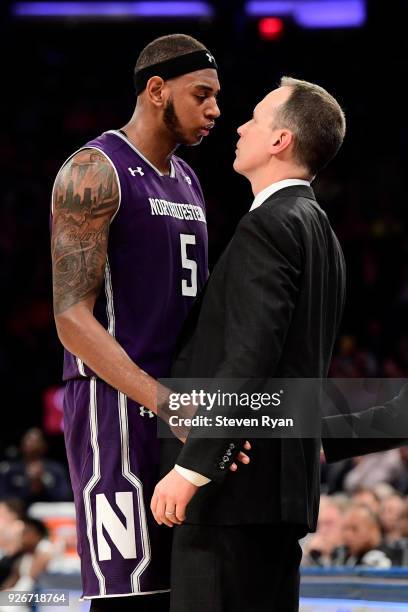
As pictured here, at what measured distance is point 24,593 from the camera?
3768 millimetres

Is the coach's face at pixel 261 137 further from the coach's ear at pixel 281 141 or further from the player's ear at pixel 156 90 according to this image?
the player's ear at pixel 156 90

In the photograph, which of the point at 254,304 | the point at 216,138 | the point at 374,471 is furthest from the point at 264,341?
the point at 216,138

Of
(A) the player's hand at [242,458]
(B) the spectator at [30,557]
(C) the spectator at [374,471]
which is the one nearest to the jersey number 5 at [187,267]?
(A) the player's hand at [242,458]

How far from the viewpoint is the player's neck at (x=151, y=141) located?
3.17m

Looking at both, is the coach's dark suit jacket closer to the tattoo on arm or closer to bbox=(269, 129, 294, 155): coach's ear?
bbox=(269, 129, 294, 155): coach's ear

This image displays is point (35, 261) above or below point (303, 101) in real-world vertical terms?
above

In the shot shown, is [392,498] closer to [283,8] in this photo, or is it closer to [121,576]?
[121,576]

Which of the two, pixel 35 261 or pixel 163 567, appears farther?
pixel 35 261

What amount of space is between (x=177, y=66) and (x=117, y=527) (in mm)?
1377

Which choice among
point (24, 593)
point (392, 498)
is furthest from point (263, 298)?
point (392, 498)

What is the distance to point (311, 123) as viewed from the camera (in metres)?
2.85

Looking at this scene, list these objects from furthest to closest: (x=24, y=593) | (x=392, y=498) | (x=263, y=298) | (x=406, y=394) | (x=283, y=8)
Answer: (x=283, y=8)
(x=392, y=498)
(x=24, y=593)
(x=406, y=394)
(x=263, y=298)

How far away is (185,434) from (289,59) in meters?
10.2

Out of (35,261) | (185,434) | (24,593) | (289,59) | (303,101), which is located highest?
(289,59)
